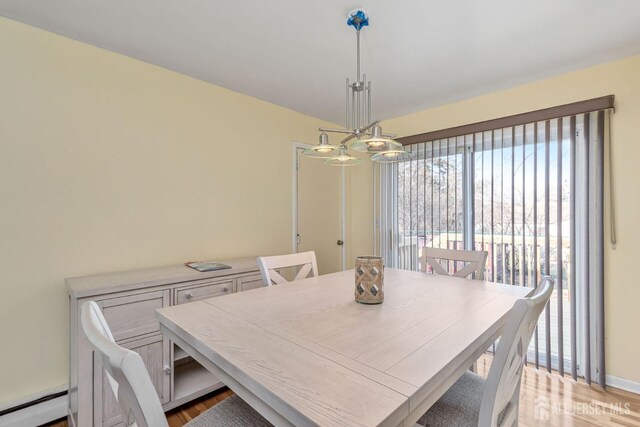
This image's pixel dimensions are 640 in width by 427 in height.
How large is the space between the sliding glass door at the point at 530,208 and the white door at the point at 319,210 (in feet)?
3.25

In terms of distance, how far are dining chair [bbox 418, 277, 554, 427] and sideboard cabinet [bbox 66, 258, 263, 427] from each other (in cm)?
133

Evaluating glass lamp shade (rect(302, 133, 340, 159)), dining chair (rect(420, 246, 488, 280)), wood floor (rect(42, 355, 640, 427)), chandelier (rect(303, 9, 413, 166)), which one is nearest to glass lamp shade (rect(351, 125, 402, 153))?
chandelier (rect(303, 9, 413, 166))

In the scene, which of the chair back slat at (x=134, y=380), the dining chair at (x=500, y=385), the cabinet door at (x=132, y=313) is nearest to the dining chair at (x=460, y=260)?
the dining chair at (x=500, y=385)

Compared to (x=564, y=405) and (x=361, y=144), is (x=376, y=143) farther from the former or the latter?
(x=564, y=405)

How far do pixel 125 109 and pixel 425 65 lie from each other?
218 cm

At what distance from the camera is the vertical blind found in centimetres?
212

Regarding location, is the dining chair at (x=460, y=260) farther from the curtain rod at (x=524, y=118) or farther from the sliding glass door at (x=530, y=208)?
the curtain rod at (x=524, y=118)

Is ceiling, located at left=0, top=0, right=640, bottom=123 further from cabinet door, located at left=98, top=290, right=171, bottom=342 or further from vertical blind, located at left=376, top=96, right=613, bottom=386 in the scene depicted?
cabinet door, located at left=98, top=290, right=171, bottom=342

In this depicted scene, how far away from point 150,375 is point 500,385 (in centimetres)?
183

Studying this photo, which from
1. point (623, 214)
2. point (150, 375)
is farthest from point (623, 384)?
point (150, 375)

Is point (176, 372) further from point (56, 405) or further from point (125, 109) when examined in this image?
point (125, 109)

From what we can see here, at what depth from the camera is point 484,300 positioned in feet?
4.50

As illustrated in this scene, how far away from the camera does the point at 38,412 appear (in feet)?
5.49

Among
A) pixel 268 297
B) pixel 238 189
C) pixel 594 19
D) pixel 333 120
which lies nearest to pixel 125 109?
pixel 238 189
